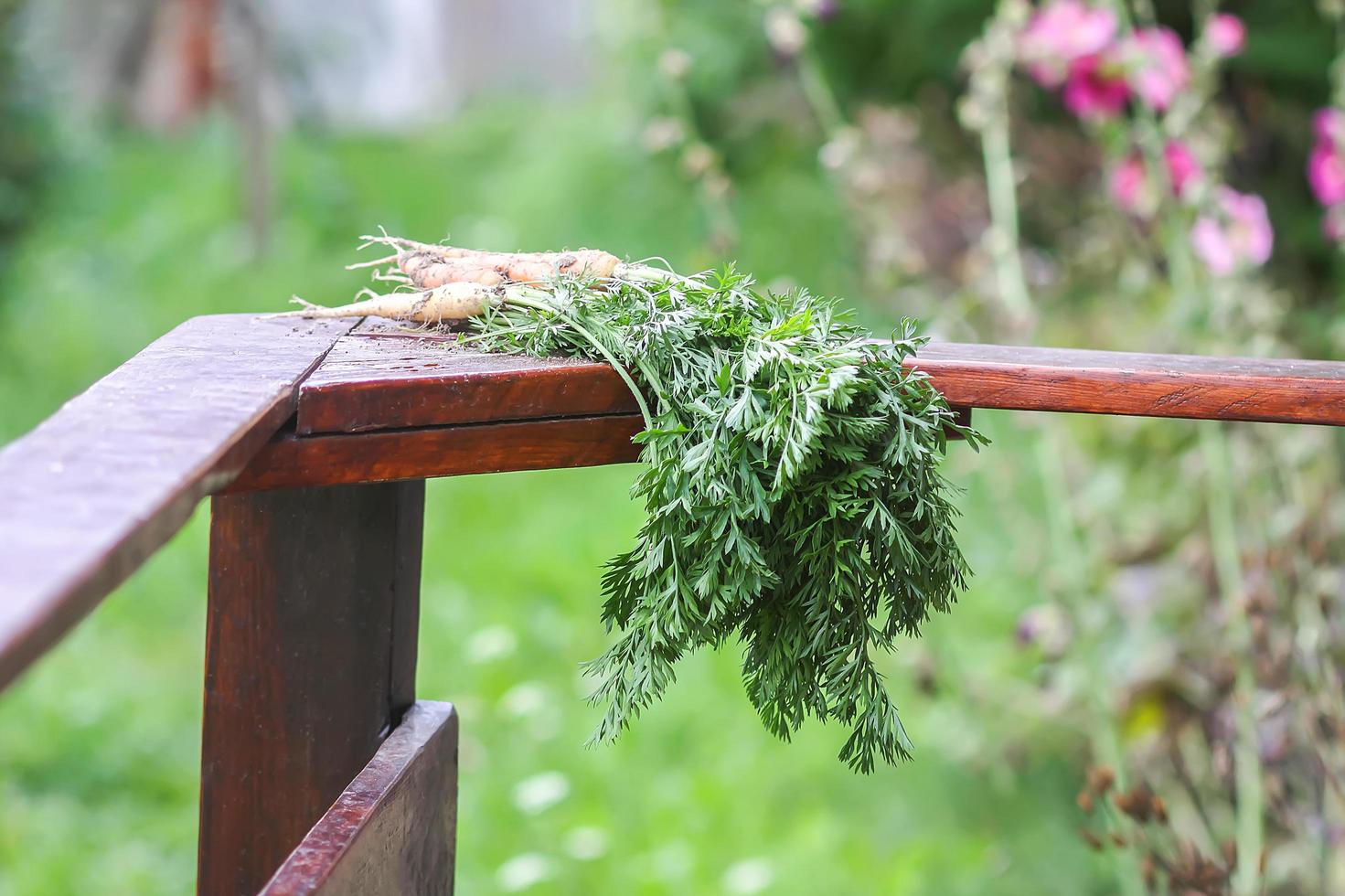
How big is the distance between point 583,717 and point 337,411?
7.49 ft

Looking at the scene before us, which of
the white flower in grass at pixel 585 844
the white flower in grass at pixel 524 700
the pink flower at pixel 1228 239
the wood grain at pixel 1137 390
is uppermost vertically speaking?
the pink flower at pixel 1228 239

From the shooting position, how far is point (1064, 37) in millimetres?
2258

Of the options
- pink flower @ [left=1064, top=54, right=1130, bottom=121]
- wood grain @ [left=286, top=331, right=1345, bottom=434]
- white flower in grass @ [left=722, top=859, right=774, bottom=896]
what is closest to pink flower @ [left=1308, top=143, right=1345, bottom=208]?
pink flower @ [left=1064, top=54, right=1130, bottom=121]

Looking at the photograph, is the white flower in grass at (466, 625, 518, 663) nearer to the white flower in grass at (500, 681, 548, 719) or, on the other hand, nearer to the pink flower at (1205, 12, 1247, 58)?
the white flower in grass at (500, 681, 548, 719)

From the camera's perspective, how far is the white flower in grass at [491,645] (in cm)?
286

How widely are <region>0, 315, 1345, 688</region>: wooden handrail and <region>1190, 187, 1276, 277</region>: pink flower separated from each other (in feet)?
3.37

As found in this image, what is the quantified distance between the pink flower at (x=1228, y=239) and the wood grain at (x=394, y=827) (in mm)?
1464

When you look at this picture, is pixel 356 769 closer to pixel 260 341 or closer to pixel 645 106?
pixel 260 341

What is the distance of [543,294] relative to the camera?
1.05 meters

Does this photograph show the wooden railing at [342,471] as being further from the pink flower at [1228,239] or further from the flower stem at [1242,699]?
the pink flower at [1228,239]

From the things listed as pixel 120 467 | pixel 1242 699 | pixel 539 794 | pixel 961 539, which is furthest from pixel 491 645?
pixel 120 467

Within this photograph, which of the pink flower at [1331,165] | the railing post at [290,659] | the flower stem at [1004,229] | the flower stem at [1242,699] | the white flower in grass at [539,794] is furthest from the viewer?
the white flower in grass at [539,794]

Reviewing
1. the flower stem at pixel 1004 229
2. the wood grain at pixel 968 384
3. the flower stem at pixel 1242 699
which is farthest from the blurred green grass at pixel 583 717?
the wood grain at pixel 968 384

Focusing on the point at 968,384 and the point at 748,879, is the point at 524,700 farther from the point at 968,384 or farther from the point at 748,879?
the point at 968,384
